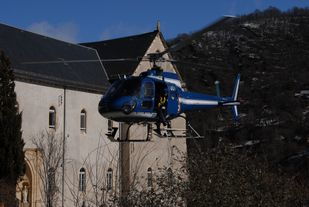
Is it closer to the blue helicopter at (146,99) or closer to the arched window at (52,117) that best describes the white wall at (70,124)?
the arched window at (52,117)

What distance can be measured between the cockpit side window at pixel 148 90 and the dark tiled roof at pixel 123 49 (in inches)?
980

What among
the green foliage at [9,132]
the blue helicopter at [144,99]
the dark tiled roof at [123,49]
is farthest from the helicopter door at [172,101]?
the dark tiled roof at [123,49]

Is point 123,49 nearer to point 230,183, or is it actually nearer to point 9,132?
point 9,132

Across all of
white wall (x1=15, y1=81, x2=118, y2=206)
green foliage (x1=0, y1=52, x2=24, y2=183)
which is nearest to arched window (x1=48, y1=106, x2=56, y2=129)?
white wall (x1=15, y1=81, x2=118, y2=206)

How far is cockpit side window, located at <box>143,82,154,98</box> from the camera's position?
54.0 ft

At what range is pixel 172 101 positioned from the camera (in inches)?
680

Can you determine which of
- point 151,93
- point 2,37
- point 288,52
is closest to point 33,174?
point 2,37

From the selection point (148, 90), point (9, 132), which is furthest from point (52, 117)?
point (148, 90)

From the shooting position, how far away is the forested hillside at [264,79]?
92.9 meters

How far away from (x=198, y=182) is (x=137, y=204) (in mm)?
1277

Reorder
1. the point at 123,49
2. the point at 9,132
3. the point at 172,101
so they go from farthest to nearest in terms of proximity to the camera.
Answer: the point at 123,49
the point at 9,132
the point at 172,101

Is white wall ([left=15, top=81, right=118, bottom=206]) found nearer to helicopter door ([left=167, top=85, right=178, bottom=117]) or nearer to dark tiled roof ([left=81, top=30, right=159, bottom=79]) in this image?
dark tiled roof ([left=81, top=30, right=159, bottom=79])

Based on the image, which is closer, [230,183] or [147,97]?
[230,183]

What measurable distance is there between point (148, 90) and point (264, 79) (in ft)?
299
